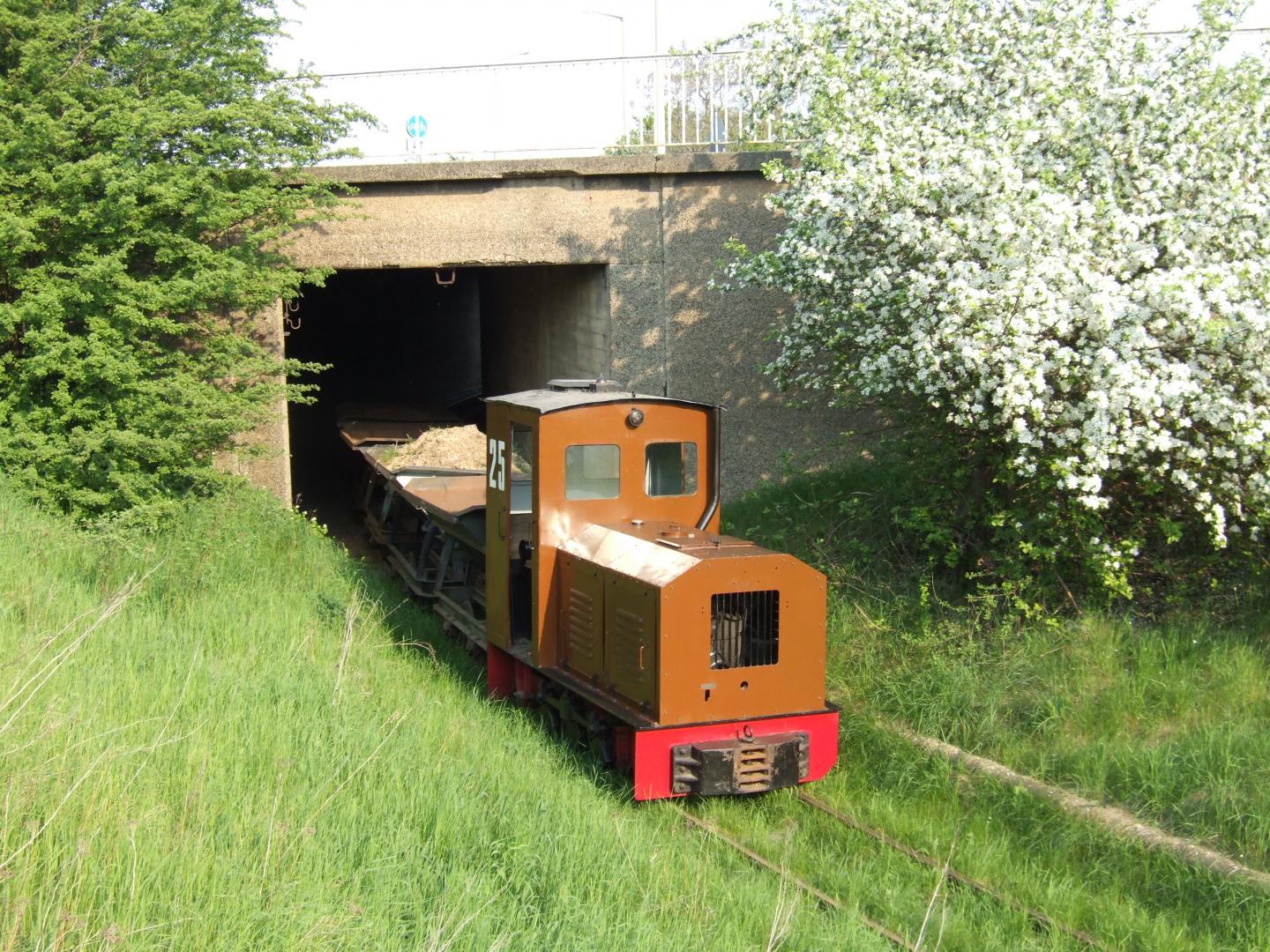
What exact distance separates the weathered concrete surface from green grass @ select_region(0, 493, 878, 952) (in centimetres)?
562

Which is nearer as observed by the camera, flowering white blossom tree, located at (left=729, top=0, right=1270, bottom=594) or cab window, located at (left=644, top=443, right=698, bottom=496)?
flowering white blossom tree, located at (left=729, top=0, right=1270, bottom=594)

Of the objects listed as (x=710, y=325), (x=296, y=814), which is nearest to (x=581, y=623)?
(x=296, y=814)

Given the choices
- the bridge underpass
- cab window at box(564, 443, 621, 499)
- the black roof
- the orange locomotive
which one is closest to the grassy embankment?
the orange locomotive

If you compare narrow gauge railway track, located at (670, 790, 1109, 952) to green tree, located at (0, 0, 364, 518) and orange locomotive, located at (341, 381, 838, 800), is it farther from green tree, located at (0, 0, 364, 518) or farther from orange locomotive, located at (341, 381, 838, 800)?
green tree, located at (0, 0, 364, 518)

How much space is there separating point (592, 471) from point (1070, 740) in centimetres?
369

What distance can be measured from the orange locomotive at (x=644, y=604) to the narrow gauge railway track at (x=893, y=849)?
25 cm

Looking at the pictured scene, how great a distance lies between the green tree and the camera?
39.9 feet

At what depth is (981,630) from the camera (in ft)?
31.3

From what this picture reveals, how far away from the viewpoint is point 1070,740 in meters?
8.10

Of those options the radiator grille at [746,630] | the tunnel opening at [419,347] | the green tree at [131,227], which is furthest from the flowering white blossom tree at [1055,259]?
the green tree at [131,227]

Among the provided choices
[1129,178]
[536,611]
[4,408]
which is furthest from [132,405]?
[1129,178]

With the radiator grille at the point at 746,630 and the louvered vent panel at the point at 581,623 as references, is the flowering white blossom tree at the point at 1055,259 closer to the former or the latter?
the radiator grille at the point at 746,630

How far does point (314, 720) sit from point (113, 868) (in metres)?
2.34

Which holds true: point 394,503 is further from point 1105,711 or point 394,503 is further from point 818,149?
point 1105,711
